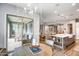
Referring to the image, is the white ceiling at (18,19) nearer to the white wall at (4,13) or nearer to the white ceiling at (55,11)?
the white wall at (4,13)

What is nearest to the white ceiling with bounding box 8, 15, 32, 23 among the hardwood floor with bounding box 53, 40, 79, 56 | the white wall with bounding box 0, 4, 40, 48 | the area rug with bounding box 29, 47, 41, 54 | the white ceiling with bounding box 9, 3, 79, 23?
the white wall with bounding box 0, 4, 40, 48

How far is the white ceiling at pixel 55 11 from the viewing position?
2.08 m

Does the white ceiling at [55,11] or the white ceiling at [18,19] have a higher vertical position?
the white ceiling at [55,11]

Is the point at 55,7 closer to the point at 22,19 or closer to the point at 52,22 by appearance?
the point at 52,22

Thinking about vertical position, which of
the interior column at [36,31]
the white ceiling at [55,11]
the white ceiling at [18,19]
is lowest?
the interior column at [36,31]

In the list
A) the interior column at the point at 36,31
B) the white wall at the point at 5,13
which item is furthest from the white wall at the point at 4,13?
the interior column at the point at 36,31

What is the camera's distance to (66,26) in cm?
214

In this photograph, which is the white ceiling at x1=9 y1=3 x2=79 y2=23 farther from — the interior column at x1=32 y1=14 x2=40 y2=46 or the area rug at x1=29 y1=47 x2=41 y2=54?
the area rug at x1=29 y1=47 x2=41 y2=54

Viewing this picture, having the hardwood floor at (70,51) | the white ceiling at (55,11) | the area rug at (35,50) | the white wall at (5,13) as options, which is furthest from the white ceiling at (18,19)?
the hardwood floor at (70,51)

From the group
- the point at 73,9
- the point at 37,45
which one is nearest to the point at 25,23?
the point at 37,45

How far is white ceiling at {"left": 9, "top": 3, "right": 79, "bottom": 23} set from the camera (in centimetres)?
208

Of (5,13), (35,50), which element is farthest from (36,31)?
(5,13)

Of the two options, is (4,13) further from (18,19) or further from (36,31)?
(36,31)

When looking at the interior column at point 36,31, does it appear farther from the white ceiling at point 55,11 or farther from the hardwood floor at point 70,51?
the hardwood floor at point 70,51
